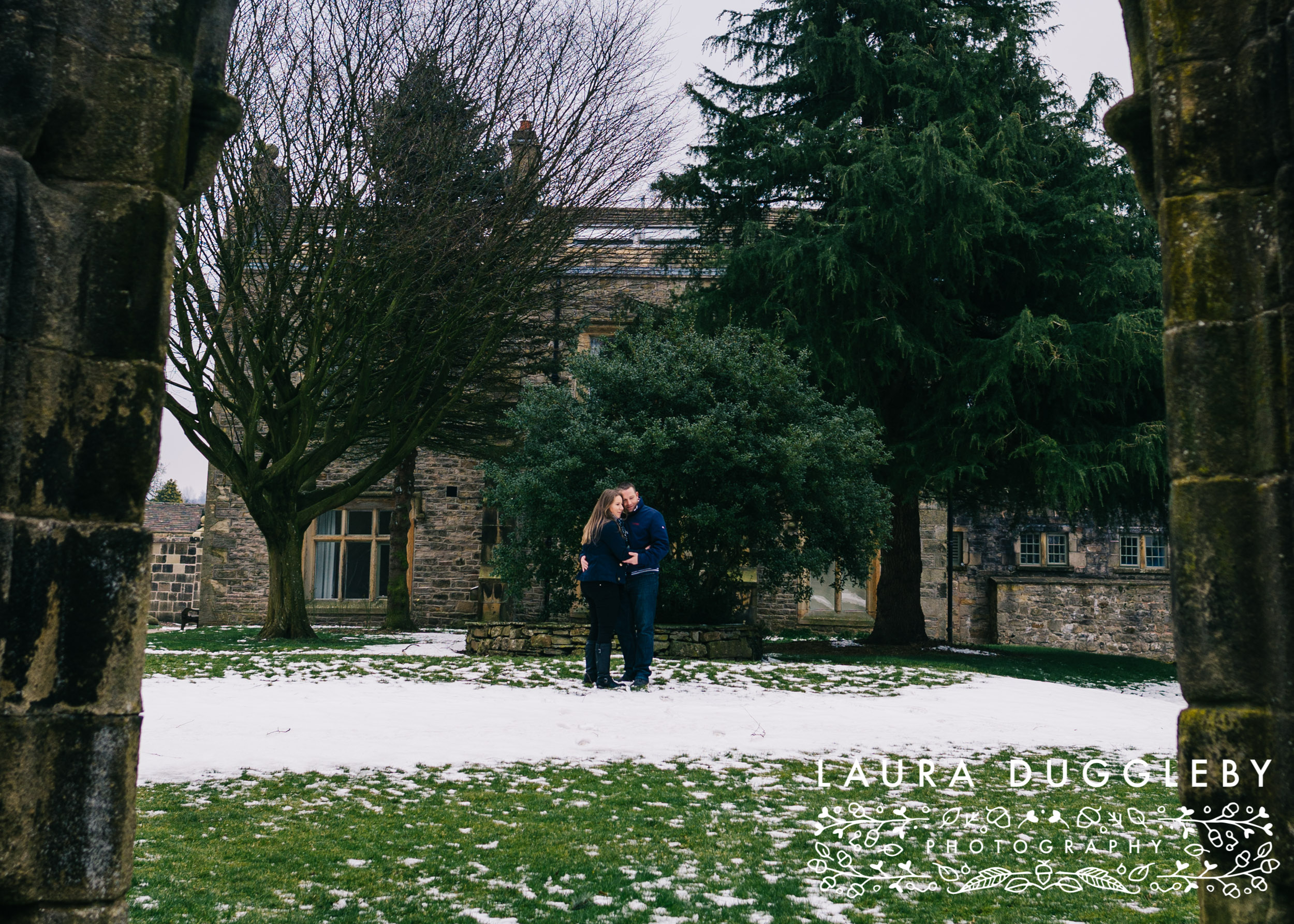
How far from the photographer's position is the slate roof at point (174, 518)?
26.9 metres

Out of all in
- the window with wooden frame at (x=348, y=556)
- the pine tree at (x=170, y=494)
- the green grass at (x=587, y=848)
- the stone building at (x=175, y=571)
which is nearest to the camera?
the green grass at (x=587, y=848)

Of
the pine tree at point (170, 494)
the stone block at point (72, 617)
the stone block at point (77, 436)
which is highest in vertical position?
the pine tree at point (170, 494)

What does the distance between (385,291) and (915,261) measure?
7760 millimetres

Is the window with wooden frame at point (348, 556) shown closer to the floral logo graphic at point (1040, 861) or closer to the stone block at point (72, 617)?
the floral logo graphic at point (1040, 861)

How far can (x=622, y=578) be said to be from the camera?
9.34 meters

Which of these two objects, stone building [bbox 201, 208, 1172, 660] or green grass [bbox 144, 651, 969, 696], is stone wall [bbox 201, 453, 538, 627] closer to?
stone building [bbox 201, 208, 1172, 660]

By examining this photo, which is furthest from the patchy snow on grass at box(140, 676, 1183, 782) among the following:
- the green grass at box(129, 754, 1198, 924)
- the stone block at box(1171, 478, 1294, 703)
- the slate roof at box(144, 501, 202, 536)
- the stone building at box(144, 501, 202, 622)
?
the slate roof at box(144, 501, 202, 536)

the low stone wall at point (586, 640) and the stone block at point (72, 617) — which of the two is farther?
the low stone wall at point (586, 640)

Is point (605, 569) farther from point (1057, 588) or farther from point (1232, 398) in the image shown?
point (1057, 588)

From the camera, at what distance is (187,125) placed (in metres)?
2.84

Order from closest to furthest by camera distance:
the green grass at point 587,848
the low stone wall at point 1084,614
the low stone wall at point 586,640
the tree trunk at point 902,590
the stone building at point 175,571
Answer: the green grass at point 587,848, the low stone wall at point 586,640, the tree trunk at point 902,590, the stone building at point 175,571, the low stone wall at point 1084,614

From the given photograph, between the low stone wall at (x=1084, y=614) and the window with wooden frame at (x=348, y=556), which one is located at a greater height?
the window with wooden frame at (x=348, y=556)

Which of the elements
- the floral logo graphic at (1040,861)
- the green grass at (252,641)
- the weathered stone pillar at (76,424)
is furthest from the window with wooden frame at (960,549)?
the weathered stone pillar at (76,424)

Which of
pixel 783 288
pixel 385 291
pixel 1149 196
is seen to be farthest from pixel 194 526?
pixel 1149 196
